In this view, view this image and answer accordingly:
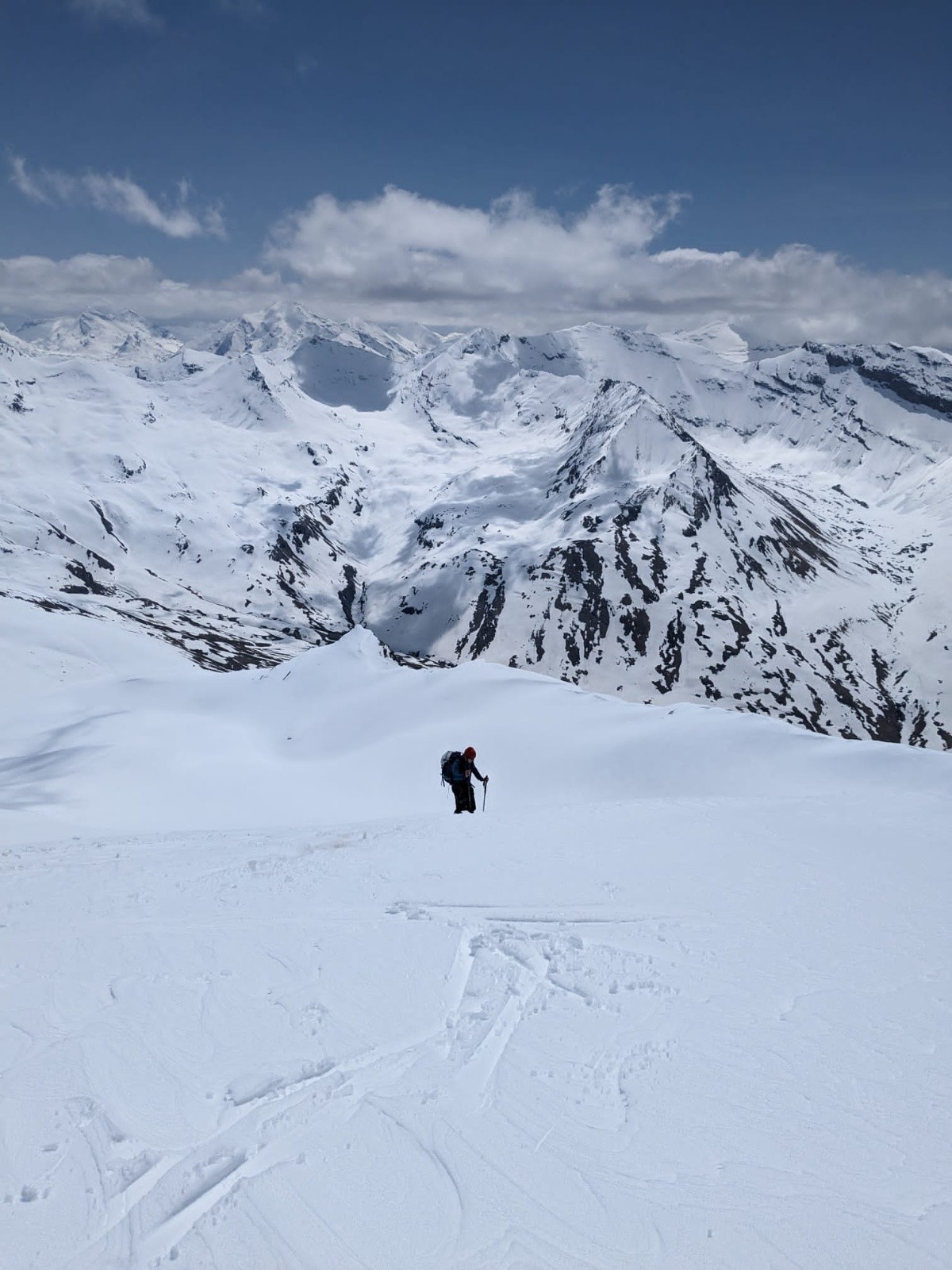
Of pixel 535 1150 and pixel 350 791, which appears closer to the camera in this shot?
pixel 535 1150

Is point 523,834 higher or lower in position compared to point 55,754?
higher

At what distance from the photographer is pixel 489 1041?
941 centimetres

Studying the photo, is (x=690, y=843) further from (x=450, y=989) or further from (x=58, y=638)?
(x=58, y=638)

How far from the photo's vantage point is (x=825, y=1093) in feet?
28.3

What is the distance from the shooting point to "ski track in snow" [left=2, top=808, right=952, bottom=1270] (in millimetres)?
6621

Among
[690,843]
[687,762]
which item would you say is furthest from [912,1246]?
[687,762]

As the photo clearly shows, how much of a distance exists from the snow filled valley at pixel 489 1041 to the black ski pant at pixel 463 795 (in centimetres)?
248

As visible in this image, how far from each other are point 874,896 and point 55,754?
37.3 metres

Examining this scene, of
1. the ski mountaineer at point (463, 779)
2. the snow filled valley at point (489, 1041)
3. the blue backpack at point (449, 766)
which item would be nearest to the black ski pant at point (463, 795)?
the ski mountaineer at point (463, 779)

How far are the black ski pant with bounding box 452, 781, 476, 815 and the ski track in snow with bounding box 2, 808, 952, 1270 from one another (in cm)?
953

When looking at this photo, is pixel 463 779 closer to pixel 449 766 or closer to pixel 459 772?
pixel 459 772

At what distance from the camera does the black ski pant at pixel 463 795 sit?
24.1 metres

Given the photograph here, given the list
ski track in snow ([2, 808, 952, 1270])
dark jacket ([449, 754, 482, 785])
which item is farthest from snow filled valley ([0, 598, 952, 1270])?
dark jacket ([449, 754, 482, 785])

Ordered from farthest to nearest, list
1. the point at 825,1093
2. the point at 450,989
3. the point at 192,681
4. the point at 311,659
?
the point at 192,681 → the point at 311,659 → the point at 450,989 → the point at 825,1093
